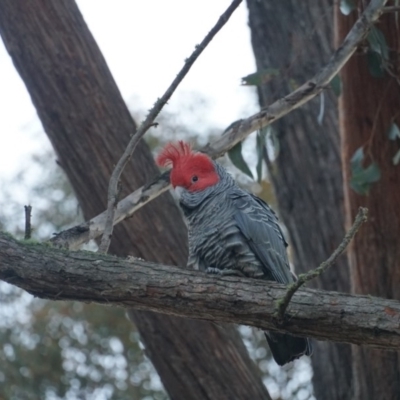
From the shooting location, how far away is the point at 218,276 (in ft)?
10.5

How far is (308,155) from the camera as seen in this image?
18.9ft

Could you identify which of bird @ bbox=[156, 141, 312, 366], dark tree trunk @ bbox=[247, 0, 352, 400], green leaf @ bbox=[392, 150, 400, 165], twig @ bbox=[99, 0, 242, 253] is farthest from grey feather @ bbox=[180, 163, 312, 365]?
dark tree trunk @ bbox=[247, 0, 352, 400]

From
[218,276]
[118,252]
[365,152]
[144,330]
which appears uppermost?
[365,152]

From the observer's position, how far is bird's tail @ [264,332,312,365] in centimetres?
379

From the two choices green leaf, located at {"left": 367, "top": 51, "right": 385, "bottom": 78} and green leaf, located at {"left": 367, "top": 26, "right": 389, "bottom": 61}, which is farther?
green leaf, located at {"left": 367, "top": 51, "right": 385, "bottom": 78}

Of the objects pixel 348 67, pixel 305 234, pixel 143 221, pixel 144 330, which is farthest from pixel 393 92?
pixel 144 330

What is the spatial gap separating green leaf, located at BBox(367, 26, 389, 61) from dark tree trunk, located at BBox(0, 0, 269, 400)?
1.34 m

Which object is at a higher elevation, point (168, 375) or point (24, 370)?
point (24, 370)

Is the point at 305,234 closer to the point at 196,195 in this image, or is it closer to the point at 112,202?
the point at 196,195

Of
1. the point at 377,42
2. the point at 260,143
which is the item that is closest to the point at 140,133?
the point at 260,143

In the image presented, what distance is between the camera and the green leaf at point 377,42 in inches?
181

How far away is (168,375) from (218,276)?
69.2 inches

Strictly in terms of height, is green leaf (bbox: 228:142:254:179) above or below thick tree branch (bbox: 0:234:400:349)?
above

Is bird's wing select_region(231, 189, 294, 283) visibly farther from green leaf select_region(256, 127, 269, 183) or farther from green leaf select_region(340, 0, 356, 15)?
green leaf select_region(340, 0, 356, 15)
